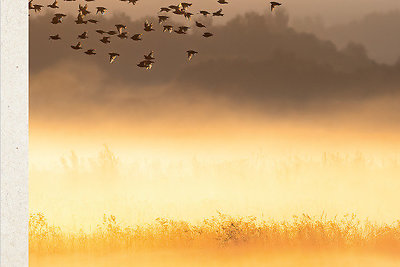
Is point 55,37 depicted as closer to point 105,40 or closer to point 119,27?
point 105,40

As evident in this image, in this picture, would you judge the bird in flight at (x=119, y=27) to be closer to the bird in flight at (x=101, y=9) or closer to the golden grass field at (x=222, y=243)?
the bird in flight at (x=101, y=9)

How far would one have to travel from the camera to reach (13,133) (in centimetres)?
221

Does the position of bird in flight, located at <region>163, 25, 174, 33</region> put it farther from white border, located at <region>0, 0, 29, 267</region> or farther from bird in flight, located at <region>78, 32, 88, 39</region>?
white border, located at <region>0, 0, 29, 267</region>

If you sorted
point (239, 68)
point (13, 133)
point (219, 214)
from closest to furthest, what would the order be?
point (13, 133)
point (219, 214)
point (239, 68)

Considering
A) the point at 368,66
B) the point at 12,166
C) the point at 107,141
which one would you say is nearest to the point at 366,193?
the point at 368,66

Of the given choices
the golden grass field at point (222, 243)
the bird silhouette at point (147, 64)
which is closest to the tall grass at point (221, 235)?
the golden grass field at point (222, 243)

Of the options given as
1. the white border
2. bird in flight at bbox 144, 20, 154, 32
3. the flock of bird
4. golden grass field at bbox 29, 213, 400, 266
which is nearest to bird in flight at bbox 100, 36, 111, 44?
the flock of bird

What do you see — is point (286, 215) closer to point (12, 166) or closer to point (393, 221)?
point (393, 221)

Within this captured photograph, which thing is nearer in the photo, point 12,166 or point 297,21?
point 12,166

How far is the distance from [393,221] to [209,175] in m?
1.41

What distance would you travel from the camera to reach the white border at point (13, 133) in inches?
86.4

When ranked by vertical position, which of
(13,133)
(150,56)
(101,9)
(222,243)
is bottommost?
(222,243)

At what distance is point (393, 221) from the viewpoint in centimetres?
431

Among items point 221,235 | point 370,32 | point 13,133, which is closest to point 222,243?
point 221,235
